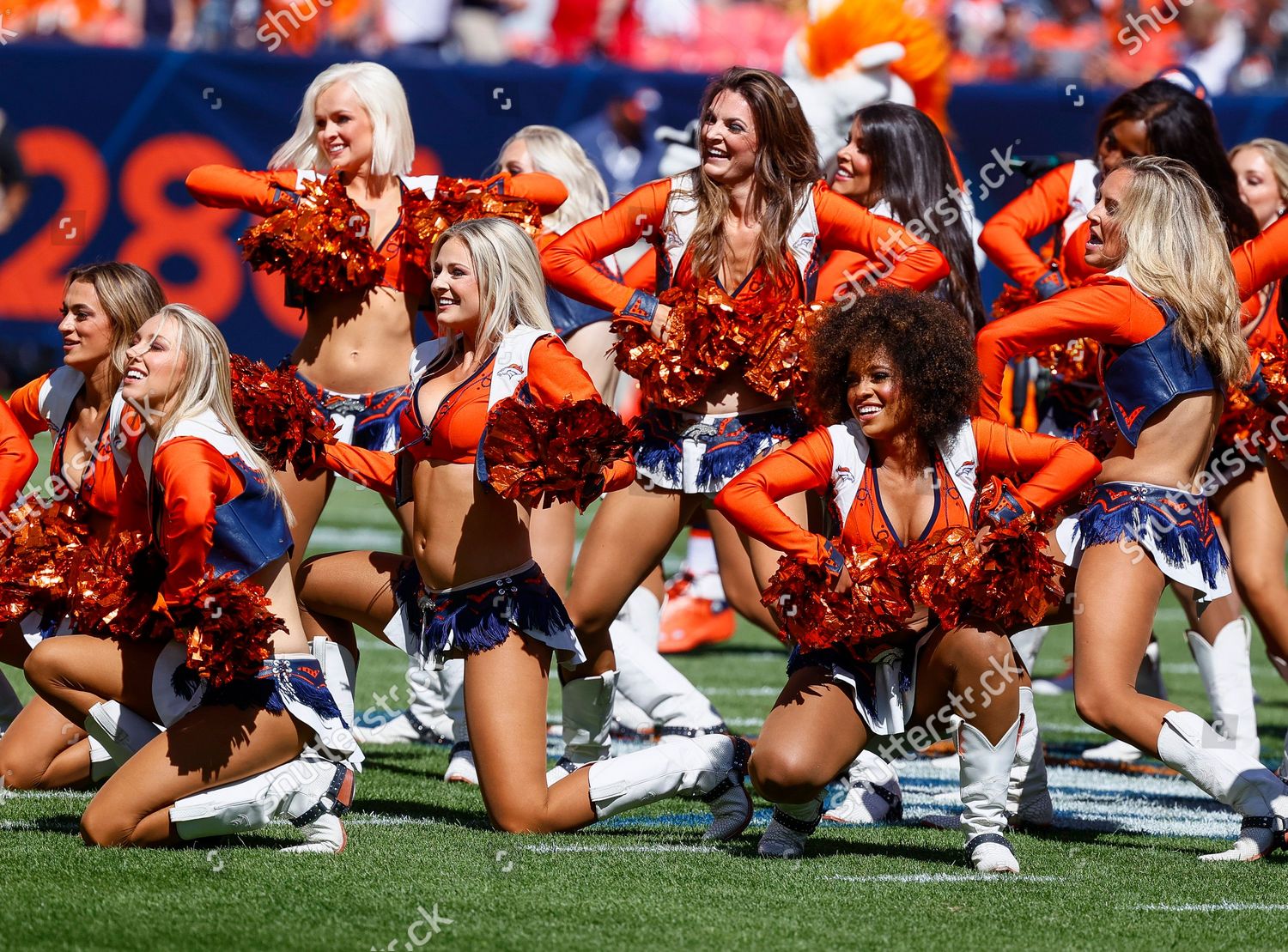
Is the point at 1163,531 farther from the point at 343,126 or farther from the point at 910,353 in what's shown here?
the point at 343,126

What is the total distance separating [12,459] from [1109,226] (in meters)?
3.00

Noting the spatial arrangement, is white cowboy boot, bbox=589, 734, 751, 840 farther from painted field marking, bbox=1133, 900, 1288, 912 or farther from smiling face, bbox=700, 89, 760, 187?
smiling face, bbox=700, 89, 760, 187

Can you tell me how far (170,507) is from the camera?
4145mm

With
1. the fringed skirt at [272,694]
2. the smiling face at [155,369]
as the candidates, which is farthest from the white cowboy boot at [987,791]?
the smiling face at [155,369]

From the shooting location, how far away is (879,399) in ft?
14.4

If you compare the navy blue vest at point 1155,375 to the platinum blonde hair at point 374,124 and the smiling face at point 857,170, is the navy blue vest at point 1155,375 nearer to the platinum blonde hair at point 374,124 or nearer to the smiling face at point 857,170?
A: the smiling face at point 857,170

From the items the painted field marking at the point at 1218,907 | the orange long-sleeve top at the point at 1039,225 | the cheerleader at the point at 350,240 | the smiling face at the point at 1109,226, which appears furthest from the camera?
the orange long-sleeve top at the point at 1039,225

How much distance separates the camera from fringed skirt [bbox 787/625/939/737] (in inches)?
171

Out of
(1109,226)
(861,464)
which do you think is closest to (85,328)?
(861,464)

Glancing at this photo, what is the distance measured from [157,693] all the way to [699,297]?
1768 mm

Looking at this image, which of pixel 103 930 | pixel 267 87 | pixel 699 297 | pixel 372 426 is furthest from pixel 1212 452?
pixel 267 87

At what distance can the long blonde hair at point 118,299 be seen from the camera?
4.98m

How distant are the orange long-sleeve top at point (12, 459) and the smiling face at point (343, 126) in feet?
4.24

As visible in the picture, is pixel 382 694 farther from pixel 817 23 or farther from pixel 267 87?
pixel 267 87
